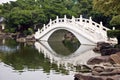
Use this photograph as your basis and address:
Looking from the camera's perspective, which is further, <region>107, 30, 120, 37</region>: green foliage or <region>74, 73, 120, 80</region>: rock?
<region>107, 30, 120, 37</region>: green foliage

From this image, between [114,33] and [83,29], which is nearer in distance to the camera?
[114,33]

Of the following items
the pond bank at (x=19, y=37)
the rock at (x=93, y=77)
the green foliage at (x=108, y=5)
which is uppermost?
the green foliage at (x=108, y=5)

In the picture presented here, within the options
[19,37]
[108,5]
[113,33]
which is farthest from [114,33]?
[19,37]

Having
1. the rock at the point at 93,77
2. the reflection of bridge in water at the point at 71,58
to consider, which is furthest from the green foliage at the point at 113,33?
the rock at the point at 93,77

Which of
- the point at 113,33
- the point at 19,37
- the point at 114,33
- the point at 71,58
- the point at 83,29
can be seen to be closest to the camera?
the point at 71,58

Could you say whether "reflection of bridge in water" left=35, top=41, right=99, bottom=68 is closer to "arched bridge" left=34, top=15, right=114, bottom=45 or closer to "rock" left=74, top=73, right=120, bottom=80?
"arched bridge" left=34, top=15, right=114, bottom=45

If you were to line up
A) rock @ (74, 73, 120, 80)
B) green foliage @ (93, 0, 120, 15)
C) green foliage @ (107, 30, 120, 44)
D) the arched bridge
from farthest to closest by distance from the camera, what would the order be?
the arched bridge, green foliage @ (107, 30, 120, 44), green foliage @ (93, 0, 120, 15), rock @ (74, 73, 120, 80)

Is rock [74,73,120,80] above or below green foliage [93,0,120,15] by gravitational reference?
below

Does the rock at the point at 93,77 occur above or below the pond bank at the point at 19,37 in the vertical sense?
below

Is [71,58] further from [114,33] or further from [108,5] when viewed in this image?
[108,5]

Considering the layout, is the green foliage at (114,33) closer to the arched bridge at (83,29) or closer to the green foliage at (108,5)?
the arched bridge at (83,29)

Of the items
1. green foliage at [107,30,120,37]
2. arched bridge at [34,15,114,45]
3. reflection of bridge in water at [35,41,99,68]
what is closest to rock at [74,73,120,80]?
reflection of bridge in water at [35,41,99,68]

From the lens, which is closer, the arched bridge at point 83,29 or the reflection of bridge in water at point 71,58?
the reflection of bridge in water at point 71,58

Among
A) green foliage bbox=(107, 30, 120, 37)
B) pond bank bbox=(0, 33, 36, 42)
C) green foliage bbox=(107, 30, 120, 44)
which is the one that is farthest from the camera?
pond bank bbox=(0, 33, 36, 42)
